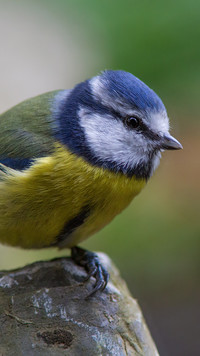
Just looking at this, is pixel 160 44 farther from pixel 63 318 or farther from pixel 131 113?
pixel 63 318

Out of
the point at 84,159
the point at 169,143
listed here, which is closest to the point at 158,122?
the point at 169,143

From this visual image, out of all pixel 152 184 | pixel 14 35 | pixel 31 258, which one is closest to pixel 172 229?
pixel 152 184

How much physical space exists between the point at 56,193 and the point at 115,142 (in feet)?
1.01

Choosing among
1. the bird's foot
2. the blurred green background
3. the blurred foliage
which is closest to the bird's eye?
the bird's foot

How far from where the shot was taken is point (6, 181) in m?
2.07

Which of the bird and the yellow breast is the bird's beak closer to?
the bird

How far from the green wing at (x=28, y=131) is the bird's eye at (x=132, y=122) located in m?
0.31

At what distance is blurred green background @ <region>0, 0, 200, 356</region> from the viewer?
10.8 feet

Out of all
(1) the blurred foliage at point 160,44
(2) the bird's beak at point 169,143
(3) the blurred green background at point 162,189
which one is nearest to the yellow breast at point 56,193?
(2) the bird's beak at point 169,143

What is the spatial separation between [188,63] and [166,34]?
236 mm

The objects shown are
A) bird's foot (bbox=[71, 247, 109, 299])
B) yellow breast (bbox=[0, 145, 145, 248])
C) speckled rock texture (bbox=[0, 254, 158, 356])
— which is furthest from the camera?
bird's foot (bbox=[71, 247, 109, 299])

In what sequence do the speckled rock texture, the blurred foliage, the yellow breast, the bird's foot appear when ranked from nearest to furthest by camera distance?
the speckled rock texture < the yellow breast < the bird's foot < the blurred foliage

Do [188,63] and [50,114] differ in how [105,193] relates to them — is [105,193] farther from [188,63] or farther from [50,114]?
[188,63]

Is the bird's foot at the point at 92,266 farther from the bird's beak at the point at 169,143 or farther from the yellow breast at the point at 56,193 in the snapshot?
the bird's beak at the point at 169,143
